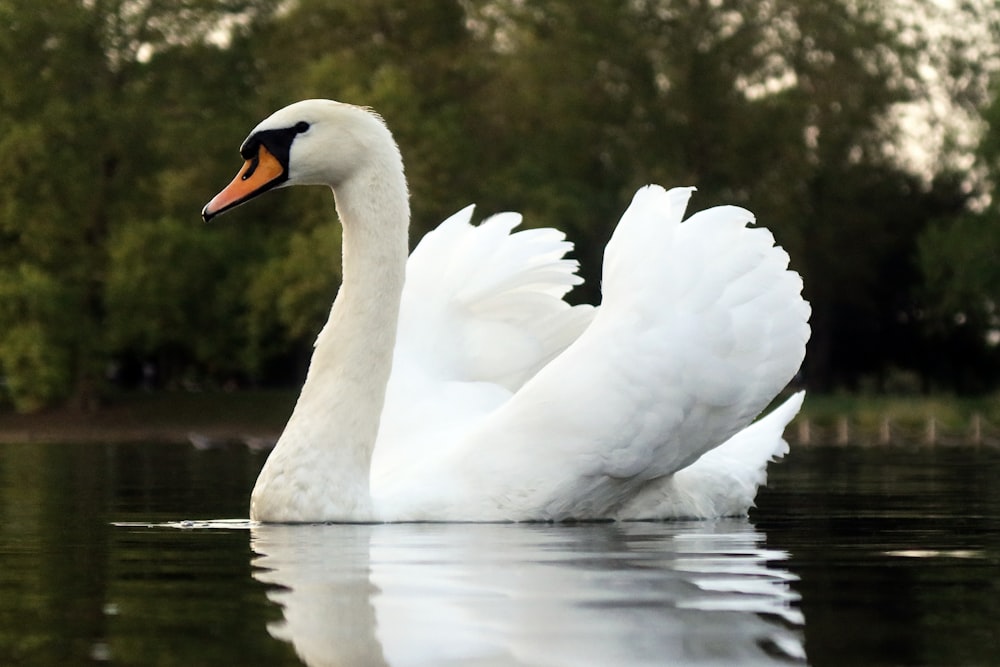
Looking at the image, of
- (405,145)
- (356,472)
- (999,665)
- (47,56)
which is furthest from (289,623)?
(47,56)

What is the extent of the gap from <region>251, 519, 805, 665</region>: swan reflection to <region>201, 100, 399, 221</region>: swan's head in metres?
1.62

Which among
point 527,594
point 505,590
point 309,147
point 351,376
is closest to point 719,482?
point 351,376

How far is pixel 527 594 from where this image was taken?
6.60m

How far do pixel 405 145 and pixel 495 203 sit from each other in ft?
12.9

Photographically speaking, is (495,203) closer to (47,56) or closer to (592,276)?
(592,276)

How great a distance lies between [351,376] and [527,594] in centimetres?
353

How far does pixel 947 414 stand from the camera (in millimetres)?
40125

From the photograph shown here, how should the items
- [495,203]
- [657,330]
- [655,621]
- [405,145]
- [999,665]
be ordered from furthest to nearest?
[495,203] → [405,145] → [657,330] → [655,621] → [999,665]

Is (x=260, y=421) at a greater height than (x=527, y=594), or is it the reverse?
(x=260, y=421)

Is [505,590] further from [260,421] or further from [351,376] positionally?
[260,421]

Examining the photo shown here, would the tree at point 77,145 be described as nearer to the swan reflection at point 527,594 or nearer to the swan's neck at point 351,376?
the swan's neck at point 351,376

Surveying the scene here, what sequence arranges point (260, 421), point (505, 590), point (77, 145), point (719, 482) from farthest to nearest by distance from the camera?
point (77, 145) → point (260, 421) → point (719, 482) → point (505, 590)

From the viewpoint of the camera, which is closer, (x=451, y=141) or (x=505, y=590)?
(x=505, y=590)

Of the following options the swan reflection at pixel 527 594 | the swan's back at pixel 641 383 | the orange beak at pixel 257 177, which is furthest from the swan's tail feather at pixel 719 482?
the orange beak at pixel 257 177
